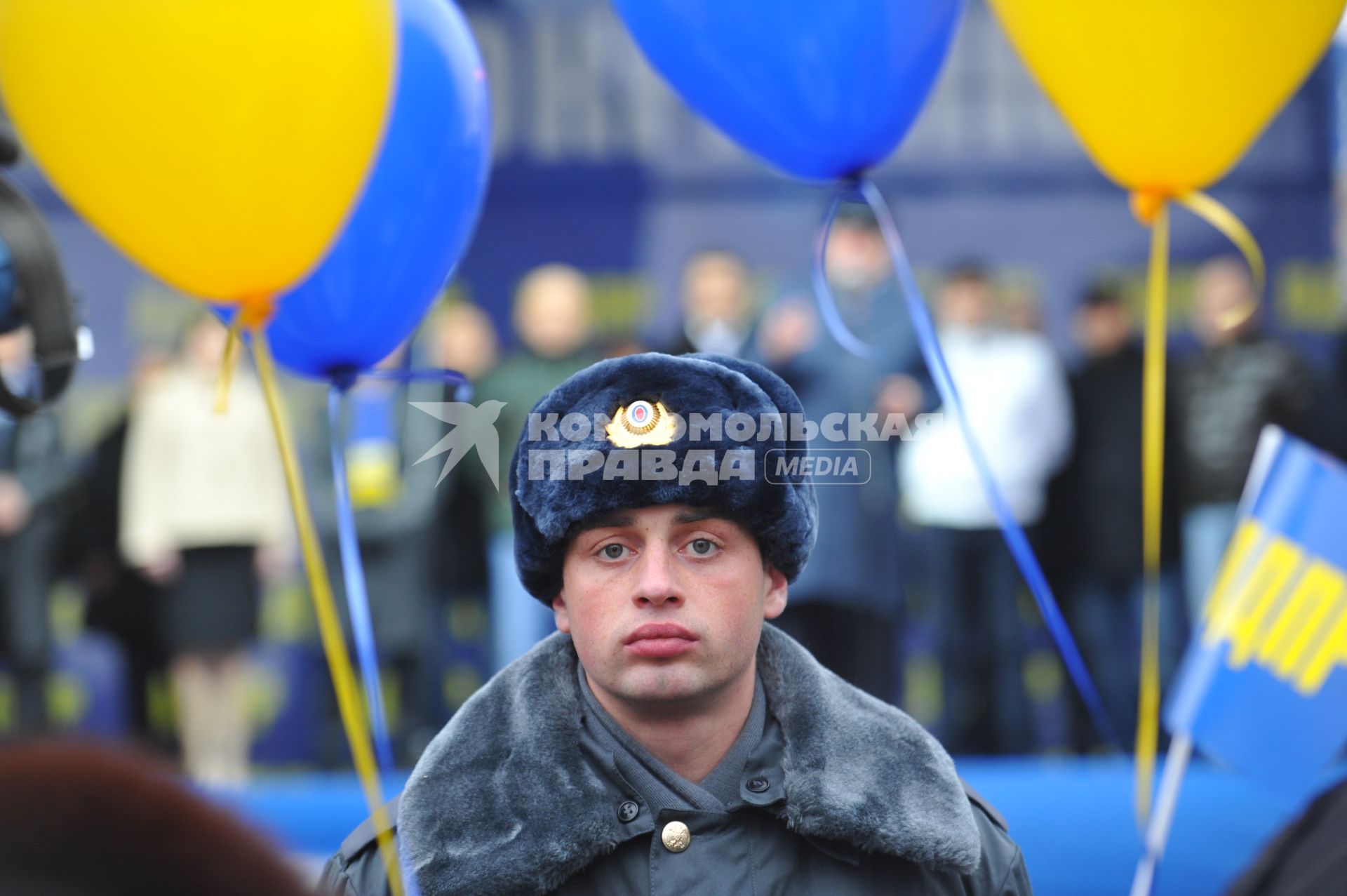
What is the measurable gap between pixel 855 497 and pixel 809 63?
2.69 m

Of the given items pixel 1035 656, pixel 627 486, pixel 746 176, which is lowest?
pixel 1035 656

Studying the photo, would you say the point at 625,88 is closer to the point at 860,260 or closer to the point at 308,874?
the point at 860,260

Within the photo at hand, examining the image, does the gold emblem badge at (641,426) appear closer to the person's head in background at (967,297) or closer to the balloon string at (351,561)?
the balloon string at (351,561)

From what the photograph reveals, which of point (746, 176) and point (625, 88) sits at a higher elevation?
point (625, 88)

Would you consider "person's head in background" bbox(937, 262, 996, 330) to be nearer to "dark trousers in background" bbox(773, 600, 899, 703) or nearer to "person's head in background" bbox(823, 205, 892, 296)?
"person's head in background" bbox(823, 205, 892, 296)

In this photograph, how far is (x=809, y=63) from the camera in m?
2.58

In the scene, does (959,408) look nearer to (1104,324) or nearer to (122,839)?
(122,839)

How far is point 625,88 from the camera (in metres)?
6.36

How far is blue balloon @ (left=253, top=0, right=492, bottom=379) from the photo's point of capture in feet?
8.47

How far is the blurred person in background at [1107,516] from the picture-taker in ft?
18.1

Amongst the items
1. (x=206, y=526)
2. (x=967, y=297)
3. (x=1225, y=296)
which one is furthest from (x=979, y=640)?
(x=206, y=526)

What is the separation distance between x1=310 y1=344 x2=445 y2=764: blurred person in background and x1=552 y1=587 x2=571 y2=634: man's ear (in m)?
3.28

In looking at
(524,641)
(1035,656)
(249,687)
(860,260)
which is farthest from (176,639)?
(1035,656)

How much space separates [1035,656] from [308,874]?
5195mm
